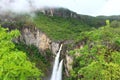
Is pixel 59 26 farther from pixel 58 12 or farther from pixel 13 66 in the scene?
pixel 13 66

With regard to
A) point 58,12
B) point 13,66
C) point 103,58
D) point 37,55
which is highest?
point 13,66

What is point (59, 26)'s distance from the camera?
175 meters

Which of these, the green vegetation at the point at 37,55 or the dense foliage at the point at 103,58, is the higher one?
the dense foliage at the point at 103,58

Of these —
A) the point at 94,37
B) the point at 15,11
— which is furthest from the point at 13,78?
the point at 15,11

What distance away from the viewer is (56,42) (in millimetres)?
147000

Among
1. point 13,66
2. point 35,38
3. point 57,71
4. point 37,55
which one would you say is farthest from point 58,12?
point 13,66

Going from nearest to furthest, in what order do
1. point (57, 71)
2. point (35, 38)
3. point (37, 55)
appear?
point (57, 71)
point (37, 55)
point (35, 38)

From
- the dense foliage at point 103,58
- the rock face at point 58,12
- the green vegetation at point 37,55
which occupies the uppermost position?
the dense foliage at point 103,58

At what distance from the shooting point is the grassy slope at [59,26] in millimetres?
155387

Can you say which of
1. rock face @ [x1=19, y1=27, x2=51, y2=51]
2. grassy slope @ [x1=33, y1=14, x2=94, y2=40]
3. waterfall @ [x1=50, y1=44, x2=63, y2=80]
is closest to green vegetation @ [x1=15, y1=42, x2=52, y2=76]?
rock face @ [x1=19, y1=27, x2=51, y2=51]

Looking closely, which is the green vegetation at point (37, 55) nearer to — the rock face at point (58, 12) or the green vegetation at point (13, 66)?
the rock face at point (58, 12)

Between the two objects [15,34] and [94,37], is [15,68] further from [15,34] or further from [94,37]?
[94,37]

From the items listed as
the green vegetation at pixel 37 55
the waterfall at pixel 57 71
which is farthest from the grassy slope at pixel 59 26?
the waterfall at pixel 57 71

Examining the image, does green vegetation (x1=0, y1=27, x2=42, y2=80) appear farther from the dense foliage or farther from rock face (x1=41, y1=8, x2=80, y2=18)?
rock face (x1=41, y1=8, x2=80, y2=18)
